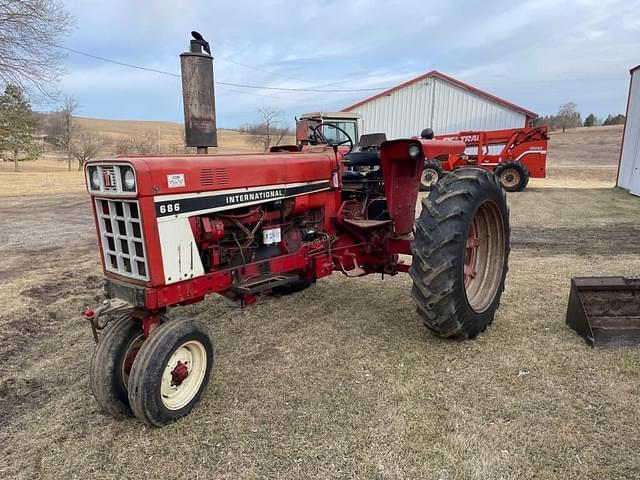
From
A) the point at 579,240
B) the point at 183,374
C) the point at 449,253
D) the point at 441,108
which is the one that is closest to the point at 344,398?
the point at 183,374

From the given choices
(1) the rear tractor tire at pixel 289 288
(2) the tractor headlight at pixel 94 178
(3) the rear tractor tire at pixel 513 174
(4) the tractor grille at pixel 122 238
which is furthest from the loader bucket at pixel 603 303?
(3) the rear tractor tire at pixel 513 174

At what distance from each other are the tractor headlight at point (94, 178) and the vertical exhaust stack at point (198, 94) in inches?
45.9

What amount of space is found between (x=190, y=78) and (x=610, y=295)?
3875 millimetres

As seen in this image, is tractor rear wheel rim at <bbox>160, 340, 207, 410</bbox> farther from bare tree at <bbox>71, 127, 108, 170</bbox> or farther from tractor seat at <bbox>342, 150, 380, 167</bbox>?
bare tree at <bbox>71, 127, 108, 170</bbox>

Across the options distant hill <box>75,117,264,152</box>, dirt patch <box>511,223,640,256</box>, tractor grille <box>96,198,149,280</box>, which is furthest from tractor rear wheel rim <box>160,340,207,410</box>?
distant hill <box>75,117,264,152</box>

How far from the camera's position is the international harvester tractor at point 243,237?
2568mm

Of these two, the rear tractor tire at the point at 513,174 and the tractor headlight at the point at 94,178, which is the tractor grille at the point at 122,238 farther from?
the rear tractor tire at the point at 513,174

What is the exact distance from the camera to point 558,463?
2.23 meters

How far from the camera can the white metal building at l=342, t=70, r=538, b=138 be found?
21.4m

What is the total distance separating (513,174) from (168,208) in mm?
13947

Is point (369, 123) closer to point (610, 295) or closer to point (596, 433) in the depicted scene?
point (610, 295)

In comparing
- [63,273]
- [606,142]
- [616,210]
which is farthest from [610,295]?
[606,142]

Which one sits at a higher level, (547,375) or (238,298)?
(238,298)

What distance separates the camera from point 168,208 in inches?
103
